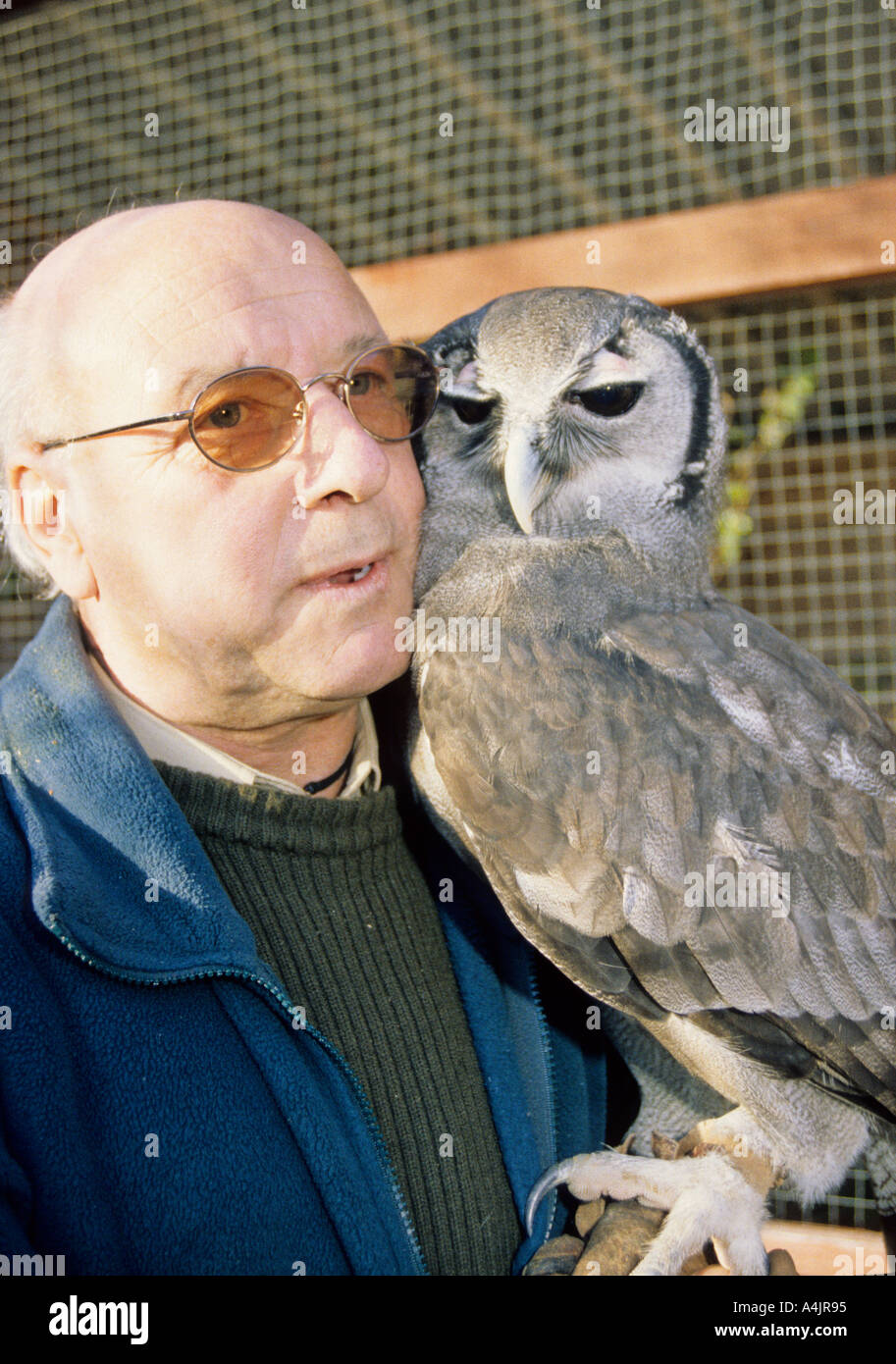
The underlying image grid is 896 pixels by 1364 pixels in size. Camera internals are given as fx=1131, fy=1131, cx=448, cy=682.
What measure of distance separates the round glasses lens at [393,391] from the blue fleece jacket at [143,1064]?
1.75ft

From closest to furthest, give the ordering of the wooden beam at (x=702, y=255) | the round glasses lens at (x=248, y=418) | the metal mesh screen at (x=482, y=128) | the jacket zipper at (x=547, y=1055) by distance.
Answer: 1. the round glasses lens at (x=248, y=418)
2. the jacket zipper at (x=547, y=1055)
3. the wooden beam at (x=702, y=255)
4. the metal mesh screen at (x=482, y=128)

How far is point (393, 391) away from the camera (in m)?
1.63

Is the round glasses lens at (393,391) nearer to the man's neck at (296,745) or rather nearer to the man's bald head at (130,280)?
the man's bald head at (130,280)

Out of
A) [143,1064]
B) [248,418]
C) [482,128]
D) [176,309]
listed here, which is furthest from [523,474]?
[482,128]

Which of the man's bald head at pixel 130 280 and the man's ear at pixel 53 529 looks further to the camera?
the man's ear at pixel 53 529

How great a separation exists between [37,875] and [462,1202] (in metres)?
0.69

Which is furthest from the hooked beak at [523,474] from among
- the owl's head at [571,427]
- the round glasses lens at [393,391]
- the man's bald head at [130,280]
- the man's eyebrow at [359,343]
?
the man's bald head at [130,280]

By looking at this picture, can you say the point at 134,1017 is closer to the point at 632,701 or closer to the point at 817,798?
the point at 632,701

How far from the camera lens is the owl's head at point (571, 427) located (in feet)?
5.74

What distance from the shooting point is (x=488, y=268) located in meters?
2.48

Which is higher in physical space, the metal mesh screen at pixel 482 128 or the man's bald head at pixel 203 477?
the metal mesh screen at pixel 482 128

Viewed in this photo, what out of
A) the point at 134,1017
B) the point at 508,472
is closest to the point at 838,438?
the point at 508,472

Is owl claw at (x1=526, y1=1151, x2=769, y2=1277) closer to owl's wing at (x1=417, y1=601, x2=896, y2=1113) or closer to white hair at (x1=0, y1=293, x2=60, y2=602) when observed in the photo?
owl's wing at (x1=417, y1=601, x2=896, y2=1113)

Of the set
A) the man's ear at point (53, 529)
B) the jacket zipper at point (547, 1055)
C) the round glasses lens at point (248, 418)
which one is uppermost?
the round glasses lens at point (248, 418)
